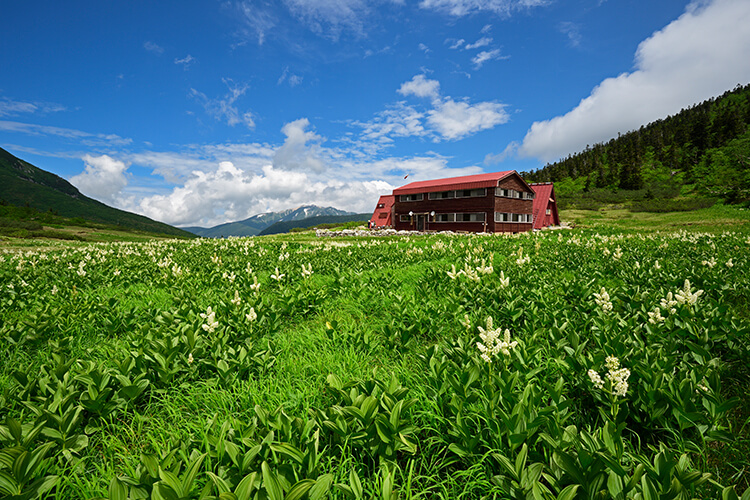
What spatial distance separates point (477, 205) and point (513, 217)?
667 cm

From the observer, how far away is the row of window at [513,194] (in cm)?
4088

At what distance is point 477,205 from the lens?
4147 centimetres

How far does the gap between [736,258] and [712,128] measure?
164 m

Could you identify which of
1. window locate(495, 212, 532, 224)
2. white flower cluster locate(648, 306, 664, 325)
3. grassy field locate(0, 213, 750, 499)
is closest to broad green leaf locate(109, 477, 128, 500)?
grassy field locate(0, 213, 750, 499)

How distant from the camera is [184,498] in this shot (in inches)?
61.1

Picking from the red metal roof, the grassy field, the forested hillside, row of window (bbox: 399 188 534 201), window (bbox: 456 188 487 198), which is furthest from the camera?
the forested hillside

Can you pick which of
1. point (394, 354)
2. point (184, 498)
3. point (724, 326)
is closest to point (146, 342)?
point (184, 498)

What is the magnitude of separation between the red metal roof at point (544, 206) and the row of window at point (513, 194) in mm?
4644

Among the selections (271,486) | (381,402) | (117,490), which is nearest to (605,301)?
(381,402)

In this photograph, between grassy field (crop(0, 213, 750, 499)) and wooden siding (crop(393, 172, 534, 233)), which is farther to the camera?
wooden siding (crop(393, 172, 534, 233))

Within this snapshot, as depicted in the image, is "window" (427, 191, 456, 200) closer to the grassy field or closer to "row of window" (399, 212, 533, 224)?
"row of window" (399, 212, 533, 224)

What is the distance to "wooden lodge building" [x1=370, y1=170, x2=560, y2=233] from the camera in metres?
40.7

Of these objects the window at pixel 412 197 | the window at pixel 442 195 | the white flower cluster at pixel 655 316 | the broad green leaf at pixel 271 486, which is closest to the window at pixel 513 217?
the window at pixel 442 195

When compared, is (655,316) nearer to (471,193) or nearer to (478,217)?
(478,217)
